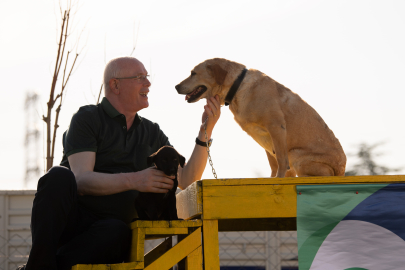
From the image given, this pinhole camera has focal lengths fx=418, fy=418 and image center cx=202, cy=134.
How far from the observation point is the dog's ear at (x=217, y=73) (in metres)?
3.54

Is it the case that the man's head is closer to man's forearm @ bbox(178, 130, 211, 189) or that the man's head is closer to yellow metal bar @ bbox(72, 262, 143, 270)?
man's forearm @ bbox(178, 130, 211, 189)

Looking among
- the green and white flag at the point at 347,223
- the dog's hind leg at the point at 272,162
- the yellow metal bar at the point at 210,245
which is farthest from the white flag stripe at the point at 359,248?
the dog's hind leg at the point at 272,162

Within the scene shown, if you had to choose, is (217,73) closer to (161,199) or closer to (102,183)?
(161,199)

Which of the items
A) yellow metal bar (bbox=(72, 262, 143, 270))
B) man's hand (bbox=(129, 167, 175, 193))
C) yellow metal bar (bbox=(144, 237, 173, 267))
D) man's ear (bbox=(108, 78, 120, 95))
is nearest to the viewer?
yellow metal bar (bbox=(72, 262, 143, 270))

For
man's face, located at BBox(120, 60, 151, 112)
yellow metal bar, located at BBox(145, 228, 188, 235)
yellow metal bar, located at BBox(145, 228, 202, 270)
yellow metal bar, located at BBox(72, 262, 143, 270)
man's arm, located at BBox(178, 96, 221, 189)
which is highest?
man's face, located at BBox(120, 60, 151, 112)

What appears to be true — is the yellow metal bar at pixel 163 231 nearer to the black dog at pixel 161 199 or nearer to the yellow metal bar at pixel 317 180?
the yellow metal bar at pixel 317 180

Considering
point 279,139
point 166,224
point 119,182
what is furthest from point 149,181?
point 279,139

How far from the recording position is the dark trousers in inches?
83.1

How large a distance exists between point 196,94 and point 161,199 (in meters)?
1.23

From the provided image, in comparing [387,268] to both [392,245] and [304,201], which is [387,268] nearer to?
[392,245]

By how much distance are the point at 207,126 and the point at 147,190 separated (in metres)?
0.85

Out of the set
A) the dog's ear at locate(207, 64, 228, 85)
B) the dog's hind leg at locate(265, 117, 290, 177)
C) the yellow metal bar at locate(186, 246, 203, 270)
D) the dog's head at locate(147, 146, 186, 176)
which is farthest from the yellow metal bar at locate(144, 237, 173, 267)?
the dog's ear at locate(207, 64, 228, 85)

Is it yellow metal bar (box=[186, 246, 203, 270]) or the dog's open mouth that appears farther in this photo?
the dog's open mouth

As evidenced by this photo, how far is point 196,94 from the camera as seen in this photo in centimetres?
354
